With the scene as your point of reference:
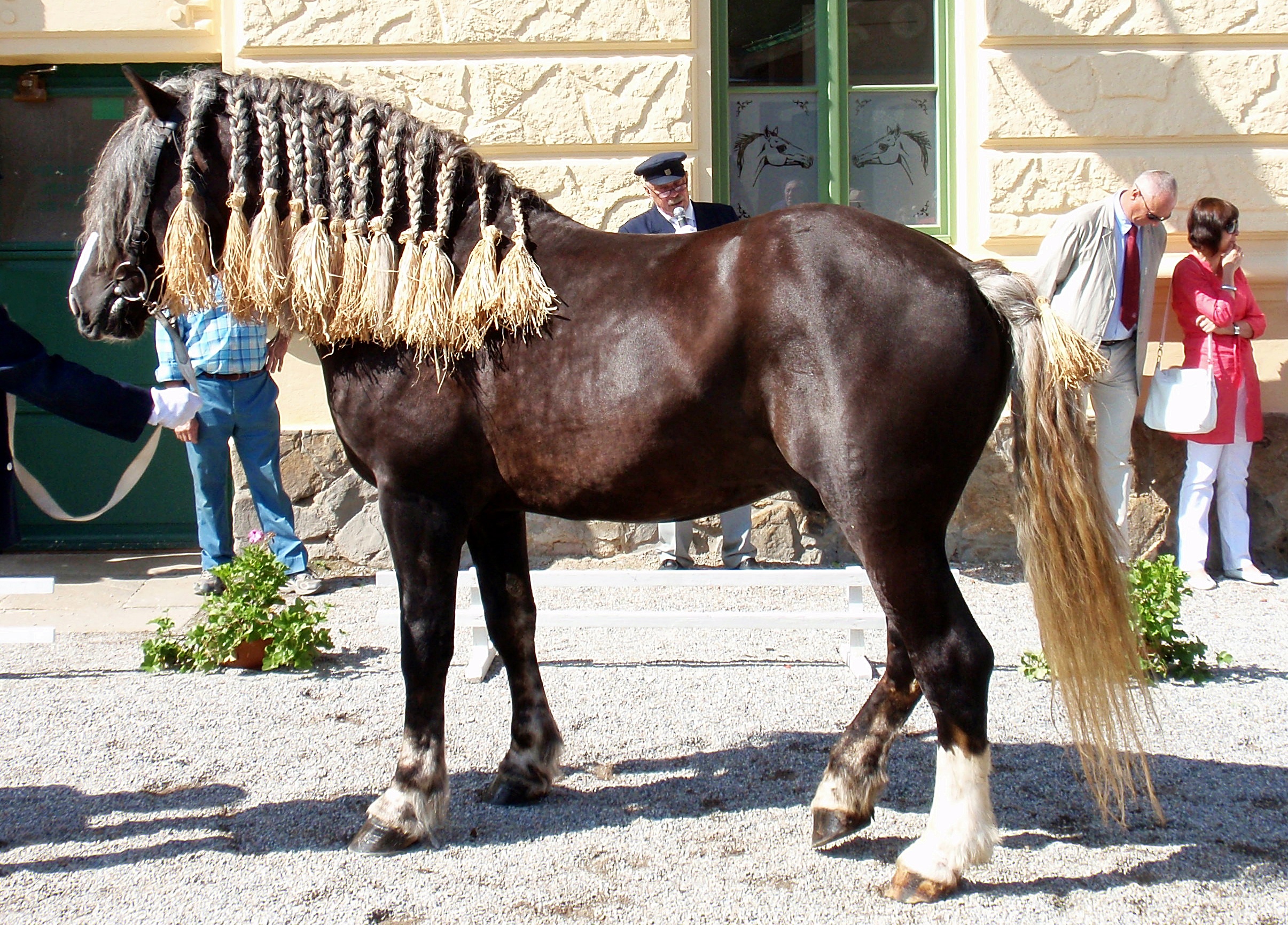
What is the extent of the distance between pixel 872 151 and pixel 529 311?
4270 millimetres

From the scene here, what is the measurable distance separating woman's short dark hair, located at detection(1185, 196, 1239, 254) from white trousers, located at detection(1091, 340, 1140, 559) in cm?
64

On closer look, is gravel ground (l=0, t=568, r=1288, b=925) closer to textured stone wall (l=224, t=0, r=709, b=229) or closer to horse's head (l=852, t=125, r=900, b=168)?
textured stone wall (l=224, t=0, r=709, b=229)

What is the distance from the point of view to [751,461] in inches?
111

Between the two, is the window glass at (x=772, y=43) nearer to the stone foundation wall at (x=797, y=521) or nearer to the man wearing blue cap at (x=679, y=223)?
the man wearing blue cap at (x=679, y=223)

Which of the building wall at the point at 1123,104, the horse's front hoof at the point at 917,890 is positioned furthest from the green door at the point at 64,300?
the horse's front hoof at the point at 917,890

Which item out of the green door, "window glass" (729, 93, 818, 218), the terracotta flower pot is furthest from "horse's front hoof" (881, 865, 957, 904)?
the green door

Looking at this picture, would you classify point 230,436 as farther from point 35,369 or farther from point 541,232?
point 541,232

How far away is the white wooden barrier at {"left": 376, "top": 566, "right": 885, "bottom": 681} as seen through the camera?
437cm

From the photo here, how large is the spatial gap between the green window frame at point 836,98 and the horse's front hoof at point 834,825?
13.8ft

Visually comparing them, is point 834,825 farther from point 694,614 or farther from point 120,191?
point 120,191

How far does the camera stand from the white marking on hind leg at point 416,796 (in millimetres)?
2965

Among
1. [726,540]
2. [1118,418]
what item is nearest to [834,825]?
[726,540]

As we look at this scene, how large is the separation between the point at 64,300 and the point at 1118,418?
19.4ft

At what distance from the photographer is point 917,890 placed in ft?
8.77
